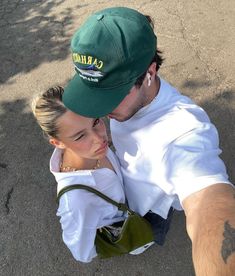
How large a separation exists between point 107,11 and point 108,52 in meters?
0.24

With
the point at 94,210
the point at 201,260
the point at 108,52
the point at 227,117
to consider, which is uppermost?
the point at 108,52

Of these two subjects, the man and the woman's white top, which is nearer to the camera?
the man

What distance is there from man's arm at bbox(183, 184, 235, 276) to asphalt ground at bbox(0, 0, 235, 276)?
4.58ft

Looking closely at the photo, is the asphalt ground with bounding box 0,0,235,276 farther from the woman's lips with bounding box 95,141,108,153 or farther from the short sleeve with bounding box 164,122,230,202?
the short sleeve with bounding box 164,122,230,202

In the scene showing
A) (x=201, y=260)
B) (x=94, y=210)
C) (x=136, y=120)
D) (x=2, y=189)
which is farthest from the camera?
(x=2, y=189)

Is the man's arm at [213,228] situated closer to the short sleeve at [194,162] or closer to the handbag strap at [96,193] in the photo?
the short sleeve at [194,162]

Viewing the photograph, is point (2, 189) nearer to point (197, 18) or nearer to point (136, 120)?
point (136, 120)

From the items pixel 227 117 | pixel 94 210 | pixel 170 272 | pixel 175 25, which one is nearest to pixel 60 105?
pixel 94 210

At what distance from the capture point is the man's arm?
4.45ft

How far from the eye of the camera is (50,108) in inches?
80.9

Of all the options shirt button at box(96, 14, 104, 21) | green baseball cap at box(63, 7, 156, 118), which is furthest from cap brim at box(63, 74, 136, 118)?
shirt button at box(96, 14, 104, 21)

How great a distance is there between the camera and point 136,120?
1.99 m

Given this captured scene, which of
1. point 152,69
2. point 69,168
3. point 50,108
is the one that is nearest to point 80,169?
point 69,168

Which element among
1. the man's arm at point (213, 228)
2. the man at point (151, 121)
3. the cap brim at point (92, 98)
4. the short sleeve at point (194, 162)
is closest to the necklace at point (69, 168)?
the man at point (151, 121)
